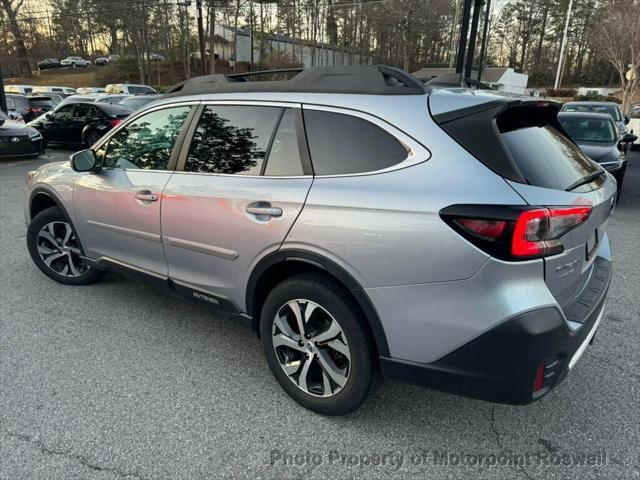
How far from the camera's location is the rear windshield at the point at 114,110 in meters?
13.0

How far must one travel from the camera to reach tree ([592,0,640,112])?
2352 cm

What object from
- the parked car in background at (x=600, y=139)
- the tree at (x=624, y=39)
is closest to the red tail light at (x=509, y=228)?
the parked car in background at (x=600, y=139)

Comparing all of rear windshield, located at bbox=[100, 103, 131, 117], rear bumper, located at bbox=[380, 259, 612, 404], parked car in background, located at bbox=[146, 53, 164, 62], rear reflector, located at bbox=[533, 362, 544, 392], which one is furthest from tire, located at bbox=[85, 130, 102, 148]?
parked car in background, located at bbox=[146, 53, 164, 62]

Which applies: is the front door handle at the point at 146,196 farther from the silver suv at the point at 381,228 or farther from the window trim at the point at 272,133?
the window trim at the point at 272,133

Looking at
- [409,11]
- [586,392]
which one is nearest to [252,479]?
[586,392]

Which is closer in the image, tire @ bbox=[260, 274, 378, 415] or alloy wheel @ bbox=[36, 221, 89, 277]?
tire @ bbox=[260, 274, 378, 415]

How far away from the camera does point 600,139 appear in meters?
8.40

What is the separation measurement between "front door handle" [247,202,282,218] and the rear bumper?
996 mm

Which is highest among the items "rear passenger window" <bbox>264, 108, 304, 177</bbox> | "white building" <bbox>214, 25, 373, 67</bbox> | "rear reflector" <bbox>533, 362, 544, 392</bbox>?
"white building" <bbox>214, 25, 373, 67</bbox>

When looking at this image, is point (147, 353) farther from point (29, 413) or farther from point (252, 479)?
point (252, 479)

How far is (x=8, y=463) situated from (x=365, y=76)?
2.57 metres

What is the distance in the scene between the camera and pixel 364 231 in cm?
210

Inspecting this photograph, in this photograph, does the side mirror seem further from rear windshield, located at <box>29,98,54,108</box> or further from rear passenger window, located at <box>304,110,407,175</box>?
rear windshield, located at <box>29,98,54,108</box>

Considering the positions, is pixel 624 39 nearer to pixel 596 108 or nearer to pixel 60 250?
pixel 596 108
